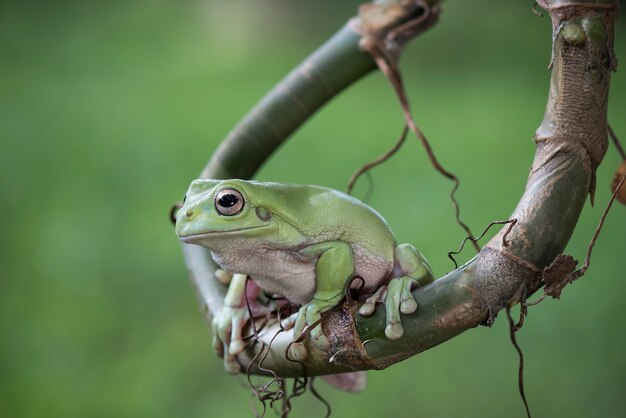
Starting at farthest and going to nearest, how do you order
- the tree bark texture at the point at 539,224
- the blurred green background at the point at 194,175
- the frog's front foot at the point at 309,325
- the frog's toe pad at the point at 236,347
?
the blurred green background at the point at 194,175 → the frog's toe pad at the point at 236,347 → the frog's front foot at the point at 309,325 → the tree bark texture at the point at 539,224

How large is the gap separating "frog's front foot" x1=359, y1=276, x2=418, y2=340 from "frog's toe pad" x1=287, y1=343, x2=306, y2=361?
0.31ft

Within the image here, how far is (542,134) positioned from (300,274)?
386 mm

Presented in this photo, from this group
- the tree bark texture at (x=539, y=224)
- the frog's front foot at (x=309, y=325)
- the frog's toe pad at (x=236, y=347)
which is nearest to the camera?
the tree bark texture at (x=539, y=224)

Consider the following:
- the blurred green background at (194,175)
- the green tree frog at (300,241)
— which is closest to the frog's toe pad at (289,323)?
the green tree frog at (300,241)

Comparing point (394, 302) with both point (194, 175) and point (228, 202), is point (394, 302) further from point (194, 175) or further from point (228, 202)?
point (194, 175)

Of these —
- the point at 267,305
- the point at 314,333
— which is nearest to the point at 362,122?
the point at 267,305

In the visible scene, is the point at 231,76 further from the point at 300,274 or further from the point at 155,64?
the point at 300,274

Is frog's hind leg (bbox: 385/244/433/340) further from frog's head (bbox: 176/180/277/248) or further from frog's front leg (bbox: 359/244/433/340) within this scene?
frog's head (bbox: 176/180/277/248)

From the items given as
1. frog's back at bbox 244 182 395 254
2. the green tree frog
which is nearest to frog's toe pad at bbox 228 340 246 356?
the green tree frog

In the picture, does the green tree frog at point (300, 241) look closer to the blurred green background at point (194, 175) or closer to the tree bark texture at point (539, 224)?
the tree bark texture at point (539, 224)

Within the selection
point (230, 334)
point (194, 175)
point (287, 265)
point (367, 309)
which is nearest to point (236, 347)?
point (230, 334)

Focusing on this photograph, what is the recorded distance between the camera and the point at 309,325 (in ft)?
3.39

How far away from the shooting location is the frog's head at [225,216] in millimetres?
1068

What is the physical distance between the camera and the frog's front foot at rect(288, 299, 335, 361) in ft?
3.38
